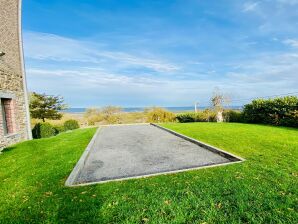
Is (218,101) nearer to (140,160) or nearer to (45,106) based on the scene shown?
(140,160)

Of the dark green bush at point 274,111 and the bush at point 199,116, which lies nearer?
the dark green bush at point 274,111

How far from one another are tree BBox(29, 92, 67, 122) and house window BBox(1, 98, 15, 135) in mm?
13522

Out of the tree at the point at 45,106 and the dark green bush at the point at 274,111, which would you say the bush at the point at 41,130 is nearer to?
the tree at the point at 45,106

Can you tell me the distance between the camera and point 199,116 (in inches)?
918

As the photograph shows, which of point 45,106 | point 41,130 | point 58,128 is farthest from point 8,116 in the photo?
point 45,106

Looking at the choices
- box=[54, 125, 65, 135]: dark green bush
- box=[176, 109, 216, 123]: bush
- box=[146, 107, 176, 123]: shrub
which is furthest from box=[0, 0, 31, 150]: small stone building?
box=[176, 109, 216, 123]: bush

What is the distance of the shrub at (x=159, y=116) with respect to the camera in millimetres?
26156

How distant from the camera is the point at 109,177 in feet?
18.9

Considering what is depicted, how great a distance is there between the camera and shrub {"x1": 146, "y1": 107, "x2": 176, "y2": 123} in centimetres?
2616

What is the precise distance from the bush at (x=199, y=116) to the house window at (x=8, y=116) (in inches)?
651

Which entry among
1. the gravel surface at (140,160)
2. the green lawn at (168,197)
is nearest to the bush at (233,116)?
the gravel surface at (140,160)

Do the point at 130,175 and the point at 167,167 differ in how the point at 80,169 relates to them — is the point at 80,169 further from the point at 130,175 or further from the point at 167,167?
the point at 167,167

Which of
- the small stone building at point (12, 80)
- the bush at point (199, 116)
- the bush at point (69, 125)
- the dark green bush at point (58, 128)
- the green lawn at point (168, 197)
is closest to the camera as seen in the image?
the green lawn at point (168, 197)

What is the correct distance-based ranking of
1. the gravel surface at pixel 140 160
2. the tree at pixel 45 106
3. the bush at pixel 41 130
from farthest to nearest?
the tree at pixel 45 106, the bush at pixel 41 130, the gravel surface at pixel 140 160
